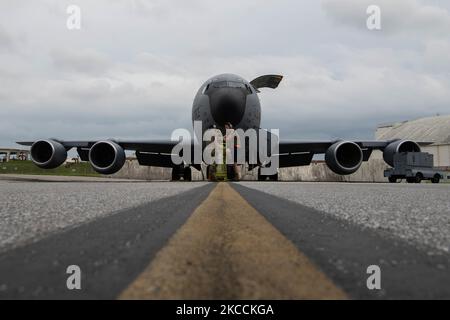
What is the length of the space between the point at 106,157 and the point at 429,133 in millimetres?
45278

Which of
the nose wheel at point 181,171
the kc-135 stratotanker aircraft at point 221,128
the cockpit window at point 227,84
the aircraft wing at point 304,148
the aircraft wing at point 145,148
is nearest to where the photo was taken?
the kc-135 stratotanker aircraft at point 221,128

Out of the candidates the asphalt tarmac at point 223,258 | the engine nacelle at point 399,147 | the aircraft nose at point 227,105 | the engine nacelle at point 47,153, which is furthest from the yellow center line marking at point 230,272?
the engine nacelle at point 399,147

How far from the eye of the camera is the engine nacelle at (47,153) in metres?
15.1

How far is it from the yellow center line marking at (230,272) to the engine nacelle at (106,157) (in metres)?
12.8

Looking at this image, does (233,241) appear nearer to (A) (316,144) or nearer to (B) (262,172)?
(A) (316,144)

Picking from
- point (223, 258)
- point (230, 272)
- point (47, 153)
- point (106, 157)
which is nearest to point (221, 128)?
point (106, 157)

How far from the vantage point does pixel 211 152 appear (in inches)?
589

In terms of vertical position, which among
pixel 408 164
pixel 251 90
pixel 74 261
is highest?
pixel 251 90

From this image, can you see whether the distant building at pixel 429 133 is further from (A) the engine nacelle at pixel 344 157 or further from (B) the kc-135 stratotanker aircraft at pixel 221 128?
(A) the engine nacelle at pixel 344 157

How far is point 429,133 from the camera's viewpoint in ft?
161

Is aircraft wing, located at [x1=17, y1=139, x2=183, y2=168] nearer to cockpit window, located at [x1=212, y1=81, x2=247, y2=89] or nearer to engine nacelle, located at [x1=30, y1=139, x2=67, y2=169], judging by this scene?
engine nacelle, located at [x1=30, y1=139, x2=67, y2=169]

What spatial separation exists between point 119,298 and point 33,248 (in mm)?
1049

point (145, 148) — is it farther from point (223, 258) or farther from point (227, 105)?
point (223, 258)

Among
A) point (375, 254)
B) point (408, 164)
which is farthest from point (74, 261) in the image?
point (408, 164)
